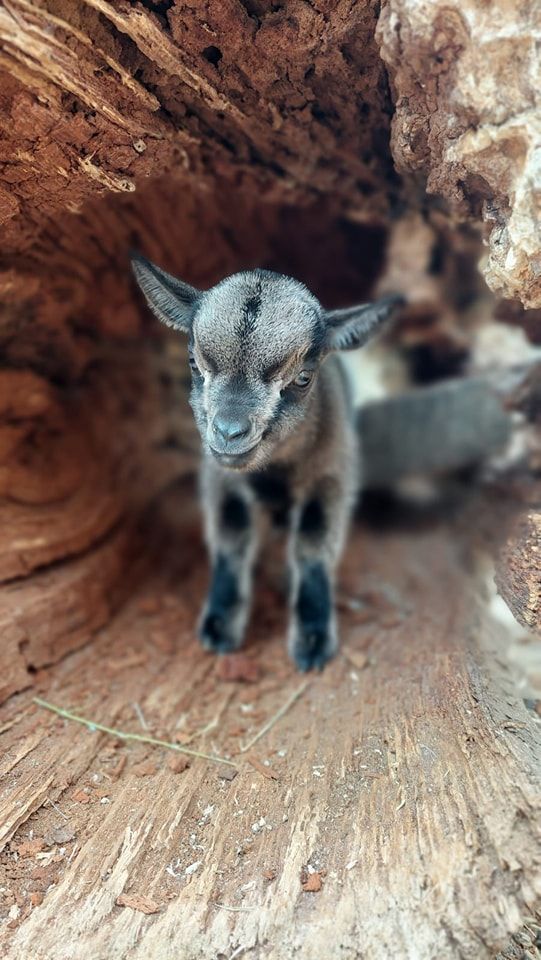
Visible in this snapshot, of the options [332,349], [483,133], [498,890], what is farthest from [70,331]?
[498,890]

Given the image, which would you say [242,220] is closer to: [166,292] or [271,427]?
[166,292]

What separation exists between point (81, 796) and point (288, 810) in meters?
0.82

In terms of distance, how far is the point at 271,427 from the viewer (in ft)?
10.2

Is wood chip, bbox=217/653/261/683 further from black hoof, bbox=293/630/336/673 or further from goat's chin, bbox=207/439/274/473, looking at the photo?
goat's chin, bbox=207/439/274/473

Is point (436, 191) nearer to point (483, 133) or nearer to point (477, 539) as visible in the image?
point (483, 133)

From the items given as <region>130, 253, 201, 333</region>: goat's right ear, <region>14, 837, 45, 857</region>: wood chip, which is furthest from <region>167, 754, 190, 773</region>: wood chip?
<region>130, 253, 201, 333</region>: goat's right ear

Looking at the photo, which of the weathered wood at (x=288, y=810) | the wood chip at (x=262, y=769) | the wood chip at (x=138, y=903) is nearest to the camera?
the weathered wood at (x=288, y=810)

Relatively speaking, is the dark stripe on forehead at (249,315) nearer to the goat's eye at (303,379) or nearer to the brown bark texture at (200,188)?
the goat's eye at (303,379)

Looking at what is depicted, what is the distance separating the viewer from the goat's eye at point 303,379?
3180 millimetres

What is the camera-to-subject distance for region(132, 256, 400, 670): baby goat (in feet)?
9.82

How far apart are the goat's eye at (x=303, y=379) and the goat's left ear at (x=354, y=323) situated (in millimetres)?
272

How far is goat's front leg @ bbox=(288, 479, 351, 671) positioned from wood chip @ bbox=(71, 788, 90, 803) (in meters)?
1.29

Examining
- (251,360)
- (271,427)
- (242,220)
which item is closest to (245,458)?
(271,427)

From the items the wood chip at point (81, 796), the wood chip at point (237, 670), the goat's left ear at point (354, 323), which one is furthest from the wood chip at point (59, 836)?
the goat's left ear at point (354, 323)
